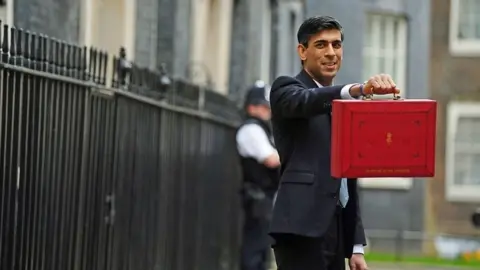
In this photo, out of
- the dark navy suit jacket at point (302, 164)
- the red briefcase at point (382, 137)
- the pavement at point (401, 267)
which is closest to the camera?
the red briefcase at point (382, 137)

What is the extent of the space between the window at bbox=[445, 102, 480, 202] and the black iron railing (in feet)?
64.2

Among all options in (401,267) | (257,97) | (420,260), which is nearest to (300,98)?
(257,97)

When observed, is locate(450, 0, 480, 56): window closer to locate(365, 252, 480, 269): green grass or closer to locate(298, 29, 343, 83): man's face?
locate(365, 252, 480, 269): green grass

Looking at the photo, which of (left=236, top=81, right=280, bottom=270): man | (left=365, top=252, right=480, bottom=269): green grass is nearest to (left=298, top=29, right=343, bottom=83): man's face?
(left=236, top=81, right=280, bottom=270): man

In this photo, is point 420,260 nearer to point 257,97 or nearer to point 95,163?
point 257,97

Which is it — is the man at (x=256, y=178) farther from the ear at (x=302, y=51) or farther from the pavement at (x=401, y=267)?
the pavement at (x=401, y=267)

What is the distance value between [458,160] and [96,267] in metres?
24.7

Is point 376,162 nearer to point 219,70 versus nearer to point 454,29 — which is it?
point 219,70

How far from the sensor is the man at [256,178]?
469 inches

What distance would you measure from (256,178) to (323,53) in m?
5.68

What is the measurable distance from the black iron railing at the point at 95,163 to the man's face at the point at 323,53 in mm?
1380

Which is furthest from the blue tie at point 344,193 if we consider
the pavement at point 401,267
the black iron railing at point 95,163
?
the pavement at point 401,267

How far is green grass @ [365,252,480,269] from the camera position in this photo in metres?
25.0

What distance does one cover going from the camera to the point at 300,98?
6.20 m
